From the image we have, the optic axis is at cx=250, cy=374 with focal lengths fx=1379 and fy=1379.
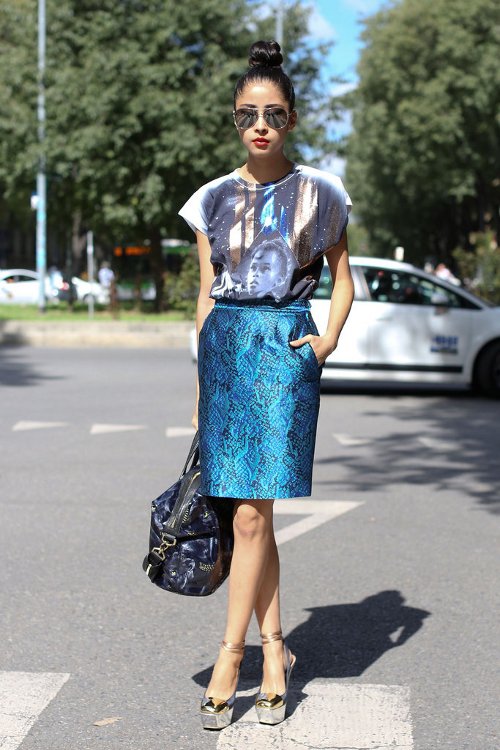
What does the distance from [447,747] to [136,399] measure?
10.5 m

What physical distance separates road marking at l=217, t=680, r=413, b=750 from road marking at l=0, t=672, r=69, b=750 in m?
0.56

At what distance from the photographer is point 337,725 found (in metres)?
3.87

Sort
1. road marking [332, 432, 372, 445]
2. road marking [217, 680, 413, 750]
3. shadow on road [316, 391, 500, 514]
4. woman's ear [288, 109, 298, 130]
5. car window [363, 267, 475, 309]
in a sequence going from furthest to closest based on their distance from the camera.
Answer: car window [363, 267, 475, 309] → road marking [332, 432, 372, 445] → shadow on road [316, 391, 500, 514] → woman's ear [288, 109, 298, 130] → road marking [217, 680, 413, 750]

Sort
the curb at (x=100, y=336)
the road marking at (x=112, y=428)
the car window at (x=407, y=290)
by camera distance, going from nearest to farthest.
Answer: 1. the road marking at (x=112, y=428)
2. the car window at (x=407, y=290)
3. the curb at (x=100, y=336)

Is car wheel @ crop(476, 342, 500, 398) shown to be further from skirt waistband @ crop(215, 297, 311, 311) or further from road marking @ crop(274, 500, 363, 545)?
skirt waistband @ crop(215, 297, 311, 311)

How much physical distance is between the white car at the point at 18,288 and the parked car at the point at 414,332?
31.1m

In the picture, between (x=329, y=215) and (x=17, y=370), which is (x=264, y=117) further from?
(x=17, y=370)

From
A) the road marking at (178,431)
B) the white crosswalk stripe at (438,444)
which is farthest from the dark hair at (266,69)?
the road marking at (178,431)

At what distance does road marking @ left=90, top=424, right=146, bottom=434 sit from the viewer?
11305mm

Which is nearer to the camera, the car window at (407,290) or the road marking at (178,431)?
the road marking at (178,431)

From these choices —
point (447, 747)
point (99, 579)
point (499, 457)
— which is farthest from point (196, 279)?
point (447, 747)

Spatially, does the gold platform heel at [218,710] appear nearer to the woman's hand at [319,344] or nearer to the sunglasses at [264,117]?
the woman's hand at [319,344]

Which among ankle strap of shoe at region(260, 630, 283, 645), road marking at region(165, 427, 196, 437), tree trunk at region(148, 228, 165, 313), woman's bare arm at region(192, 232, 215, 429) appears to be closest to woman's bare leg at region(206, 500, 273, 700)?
ankle strap of shoe at region(260, 630, 283, 645)

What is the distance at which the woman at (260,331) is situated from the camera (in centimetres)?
379
